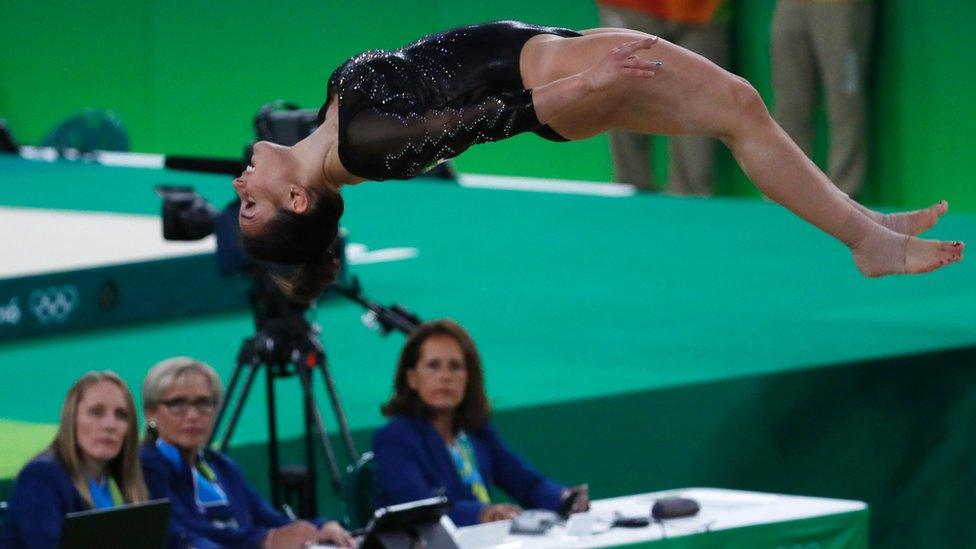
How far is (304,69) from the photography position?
51.1 feet

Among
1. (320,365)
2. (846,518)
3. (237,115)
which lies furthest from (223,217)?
(237,115)

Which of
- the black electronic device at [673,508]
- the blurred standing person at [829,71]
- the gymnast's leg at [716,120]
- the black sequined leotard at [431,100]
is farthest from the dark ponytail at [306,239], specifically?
the blurred standing person at [829,71]

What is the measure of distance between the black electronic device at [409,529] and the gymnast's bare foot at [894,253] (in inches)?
65.2

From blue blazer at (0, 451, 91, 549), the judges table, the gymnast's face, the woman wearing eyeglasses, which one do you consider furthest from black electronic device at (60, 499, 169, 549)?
the gymnast's face

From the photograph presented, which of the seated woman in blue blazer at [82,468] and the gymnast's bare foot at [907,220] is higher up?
the gymnast's bare foot at [907,220]

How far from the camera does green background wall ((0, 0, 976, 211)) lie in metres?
11.6

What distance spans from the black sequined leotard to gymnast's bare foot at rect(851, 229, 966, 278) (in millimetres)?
792

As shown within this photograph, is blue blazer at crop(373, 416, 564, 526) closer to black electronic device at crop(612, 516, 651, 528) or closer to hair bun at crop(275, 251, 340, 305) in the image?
black electronic device at crop(612, 516, 651, 528)

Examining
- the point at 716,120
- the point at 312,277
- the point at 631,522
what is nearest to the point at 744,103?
the point at 716,120

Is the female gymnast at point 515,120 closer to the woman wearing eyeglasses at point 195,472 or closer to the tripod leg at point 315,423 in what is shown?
the woman wearing eyeglasses at point 195,472

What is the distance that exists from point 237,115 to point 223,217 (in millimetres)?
9940

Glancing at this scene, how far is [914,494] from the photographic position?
8.25 m

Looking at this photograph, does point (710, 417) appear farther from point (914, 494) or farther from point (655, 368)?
point (914, 494)

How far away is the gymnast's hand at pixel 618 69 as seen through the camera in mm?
3924
